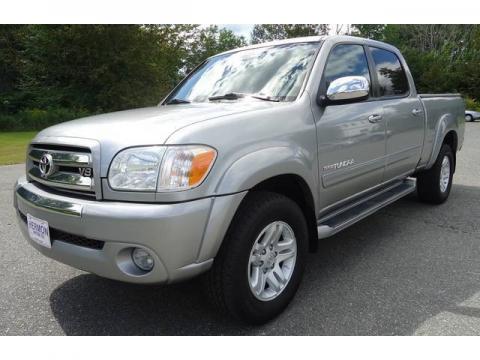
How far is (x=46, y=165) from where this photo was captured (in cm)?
236

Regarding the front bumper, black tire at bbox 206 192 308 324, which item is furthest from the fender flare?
the front bumper

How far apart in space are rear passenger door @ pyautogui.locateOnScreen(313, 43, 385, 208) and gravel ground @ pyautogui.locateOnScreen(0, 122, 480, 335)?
2.04 ft

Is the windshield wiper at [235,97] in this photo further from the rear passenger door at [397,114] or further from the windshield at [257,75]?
the rear passenger door at [397,114]

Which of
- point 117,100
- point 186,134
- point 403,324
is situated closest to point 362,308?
point 403,324

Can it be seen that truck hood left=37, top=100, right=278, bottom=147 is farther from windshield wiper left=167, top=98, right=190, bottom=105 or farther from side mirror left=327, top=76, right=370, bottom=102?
windshield wiper left=167, top=98, right=190, bottom=105

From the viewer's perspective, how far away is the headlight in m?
2.02

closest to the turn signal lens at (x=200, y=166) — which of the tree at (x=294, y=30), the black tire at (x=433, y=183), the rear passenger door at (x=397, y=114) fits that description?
the rear passenger door at (x=397, y=114)

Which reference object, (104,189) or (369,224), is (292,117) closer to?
(104,189)

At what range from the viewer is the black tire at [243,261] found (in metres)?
2.21

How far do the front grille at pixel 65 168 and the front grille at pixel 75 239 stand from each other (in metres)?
0.24

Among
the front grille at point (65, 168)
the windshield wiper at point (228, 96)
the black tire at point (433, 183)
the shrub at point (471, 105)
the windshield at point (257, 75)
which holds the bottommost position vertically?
the shrub at point (471, 105)

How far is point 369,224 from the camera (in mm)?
4434

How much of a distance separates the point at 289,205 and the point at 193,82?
174 cm

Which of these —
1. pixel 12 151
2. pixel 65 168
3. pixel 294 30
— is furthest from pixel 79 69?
pixel 65 168
